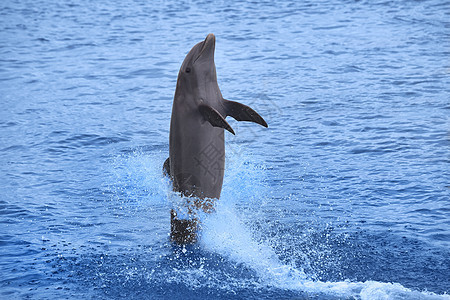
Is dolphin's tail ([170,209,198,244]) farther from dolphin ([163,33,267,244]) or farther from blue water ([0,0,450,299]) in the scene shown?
dolphin ([163,33,267,244])

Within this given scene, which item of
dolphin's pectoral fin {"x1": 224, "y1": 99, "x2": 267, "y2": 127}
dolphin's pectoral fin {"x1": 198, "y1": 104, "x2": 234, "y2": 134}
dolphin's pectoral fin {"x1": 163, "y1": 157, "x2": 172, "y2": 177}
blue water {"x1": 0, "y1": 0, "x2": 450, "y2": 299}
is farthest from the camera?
dolphin's pectoral fin {"x1": 163, "y1": 157, "x2": 172, "y2": 177}

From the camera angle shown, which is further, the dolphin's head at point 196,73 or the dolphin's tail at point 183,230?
the dolphin's tail at point 183,230

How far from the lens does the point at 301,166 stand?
1375cm

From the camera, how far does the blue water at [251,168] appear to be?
31.5 ft

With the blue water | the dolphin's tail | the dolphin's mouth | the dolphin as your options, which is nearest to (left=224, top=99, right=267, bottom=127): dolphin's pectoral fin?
the dolphin

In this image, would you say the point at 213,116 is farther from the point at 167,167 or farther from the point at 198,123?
the point at 167,167

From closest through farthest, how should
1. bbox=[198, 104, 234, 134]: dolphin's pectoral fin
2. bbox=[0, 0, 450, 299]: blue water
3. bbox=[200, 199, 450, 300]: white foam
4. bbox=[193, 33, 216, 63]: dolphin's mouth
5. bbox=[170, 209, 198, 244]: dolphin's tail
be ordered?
bbox=[200, 199, 450, 300]: white foam < bbox=[198, 104, 234, 134]: dolphin's pectoral fin < bbox=[193, 33, 216, 63]: dolphin's mouth < bbox=[0, 0, 450, 299]: blue water < bbox=[170, 209, 198, 244]: dolphin's tail

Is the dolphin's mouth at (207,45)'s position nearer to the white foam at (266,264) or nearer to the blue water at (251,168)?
the blue water at (251,168)

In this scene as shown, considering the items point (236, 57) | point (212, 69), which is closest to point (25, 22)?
point (236, 57)

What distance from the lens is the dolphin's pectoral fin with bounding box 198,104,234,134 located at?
9.01 m

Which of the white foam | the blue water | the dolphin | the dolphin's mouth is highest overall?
the dolphin's mouth

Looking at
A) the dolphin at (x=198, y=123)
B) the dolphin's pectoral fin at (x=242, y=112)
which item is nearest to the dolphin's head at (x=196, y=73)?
the dolphin at (x=198, y=123)

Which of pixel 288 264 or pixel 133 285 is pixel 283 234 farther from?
pixel 133 285

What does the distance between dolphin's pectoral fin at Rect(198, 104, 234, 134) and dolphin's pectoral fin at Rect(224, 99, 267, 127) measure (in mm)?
388
